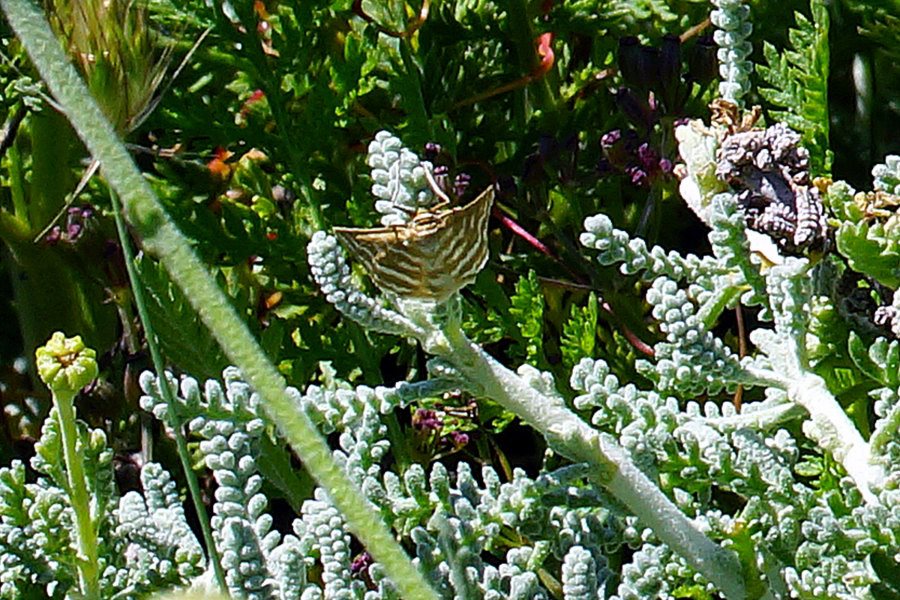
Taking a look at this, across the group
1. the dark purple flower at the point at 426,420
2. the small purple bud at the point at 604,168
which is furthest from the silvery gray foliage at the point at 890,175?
the dark purple flower at the point at 426,420

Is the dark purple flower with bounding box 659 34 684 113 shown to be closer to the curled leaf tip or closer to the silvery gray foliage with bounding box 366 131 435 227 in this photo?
the silvery gray foliage with bounding box 366 131 435 227

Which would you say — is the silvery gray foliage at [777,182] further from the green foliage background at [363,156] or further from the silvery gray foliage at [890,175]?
the green foliage background at [363,156]

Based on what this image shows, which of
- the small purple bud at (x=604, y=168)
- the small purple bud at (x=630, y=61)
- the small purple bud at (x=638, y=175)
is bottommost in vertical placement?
the small purple bud at (x=638, y=175)

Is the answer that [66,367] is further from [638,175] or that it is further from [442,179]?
[638,175]

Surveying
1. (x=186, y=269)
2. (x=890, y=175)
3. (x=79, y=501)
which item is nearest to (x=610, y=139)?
(x=890, y=175)

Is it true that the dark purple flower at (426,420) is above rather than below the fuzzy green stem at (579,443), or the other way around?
above

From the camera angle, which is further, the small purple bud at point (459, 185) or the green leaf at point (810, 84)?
the small purple bud at point (459, 185)
